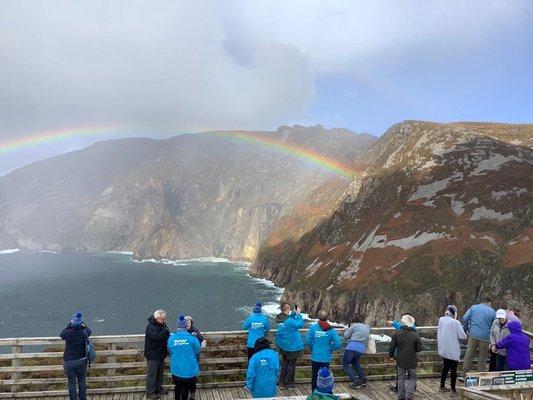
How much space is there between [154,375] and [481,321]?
37.0 ft

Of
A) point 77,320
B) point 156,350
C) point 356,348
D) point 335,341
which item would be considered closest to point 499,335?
point 356,348

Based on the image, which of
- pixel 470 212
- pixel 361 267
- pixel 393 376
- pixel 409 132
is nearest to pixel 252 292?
pixel 361 267

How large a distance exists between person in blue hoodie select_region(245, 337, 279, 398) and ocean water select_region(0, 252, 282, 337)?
66662 mm

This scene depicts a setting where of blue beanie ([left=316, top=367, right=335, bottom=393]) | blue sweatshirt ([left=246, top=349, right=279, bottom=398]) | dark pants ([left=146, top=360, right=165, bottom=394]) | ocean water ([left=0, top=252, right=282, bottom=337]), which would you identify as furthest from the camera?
ocean water ([left=0, top=252, right=282, bottom=337])

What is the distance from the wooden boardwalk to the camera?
13.9 m

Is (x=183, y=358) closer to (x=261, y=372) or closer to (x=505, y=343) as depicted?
(x=261, y=372)

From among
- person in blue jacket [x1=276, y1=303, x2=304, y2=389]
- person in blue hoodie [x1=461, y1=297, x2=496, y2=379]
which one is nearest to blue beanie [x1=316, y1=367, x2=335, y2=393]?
person in blue jacket [x1=276, y1=303, x2=304, y2=389]

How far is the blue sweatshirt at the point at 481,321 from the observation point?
1491cm

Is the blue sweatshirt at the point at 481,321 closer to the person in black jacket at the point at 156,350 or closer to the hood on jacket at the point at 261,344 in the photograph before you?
the hood on jacket at the point at 261,344

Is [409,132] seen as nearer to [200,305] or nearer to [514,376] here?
[200,305]

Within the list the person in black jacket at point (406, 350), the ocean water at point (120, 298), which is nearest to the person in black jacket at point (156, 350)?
the person in black jacket at point (406, 350)

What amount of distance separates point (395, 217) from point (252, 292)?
43774 mm

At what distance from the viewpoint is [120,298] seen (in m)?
105

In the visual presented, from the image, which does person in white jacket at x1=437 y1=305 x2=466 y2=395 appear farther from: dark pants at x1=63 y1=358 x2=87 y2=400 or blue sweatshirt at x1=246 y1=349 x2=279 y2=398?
dark pants at x1=63 y1=358 x2=87 y2=400
